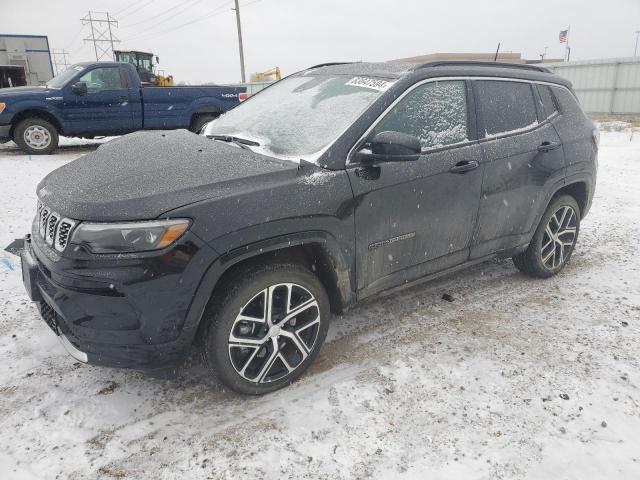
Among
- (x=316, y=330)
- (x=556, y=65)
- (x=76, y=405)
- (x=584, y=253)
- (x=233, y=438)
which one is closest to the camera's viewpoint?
(x=233, y=438)

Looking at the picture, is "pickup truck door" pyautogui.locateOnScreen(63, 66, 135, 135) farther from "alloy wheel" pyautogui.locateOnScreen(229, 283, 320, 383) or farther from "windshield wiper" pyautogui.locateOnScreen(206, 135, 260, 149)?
"alloy wheel" pyautogui.locateOnScreen(229, 283, 320, 383)

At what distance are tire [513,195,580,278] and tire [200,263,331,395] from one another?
227 cm

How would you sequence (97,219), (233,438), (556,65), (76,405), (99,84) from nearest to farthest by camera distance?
(97,219) → (233,438) → (76,405) → (99,84) → (556,65)

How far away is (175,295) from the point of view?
2166mm

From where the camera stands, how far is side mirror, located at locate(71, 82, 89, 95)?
9.44 m

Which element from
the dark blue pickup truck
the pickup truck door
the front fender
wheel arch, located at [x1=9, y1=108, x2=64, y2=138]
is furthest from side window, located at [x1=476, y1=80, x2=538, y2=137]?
wheel arch, located at [x1=9, y1=108, x2=64, y2=138]

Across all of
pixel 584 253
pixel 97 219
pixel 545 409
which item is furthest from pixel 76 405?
pixel 584 253

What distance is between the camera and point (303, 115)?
303 centimetres

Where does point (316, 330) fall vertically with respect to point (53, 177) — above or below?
below

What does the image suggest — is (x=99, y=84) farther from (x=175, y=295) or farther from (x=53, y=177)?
(x=175, y=295)

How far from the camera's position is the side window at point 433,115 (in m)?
2.88

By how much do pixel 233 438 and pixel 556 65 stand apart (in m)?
25.8

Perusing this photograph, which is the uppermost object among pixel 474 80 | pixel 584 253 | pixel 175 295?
pixel 474 80

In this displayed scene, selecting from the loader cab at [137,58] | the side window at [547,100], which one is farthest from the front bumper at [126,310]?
the loader cab at [137,58]
